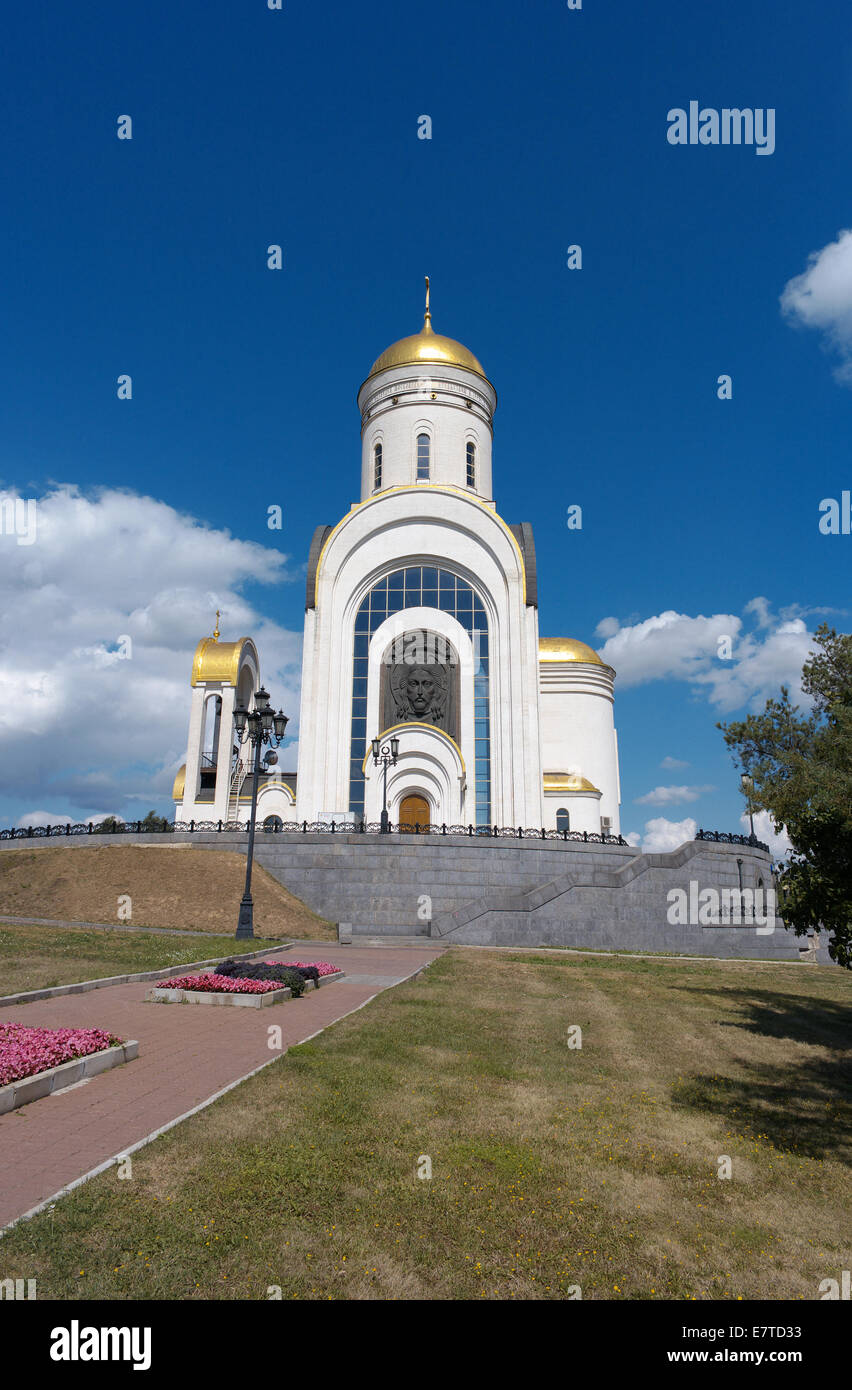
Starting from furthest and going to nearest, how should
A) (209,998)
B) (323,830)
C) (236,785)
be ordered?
(236,785) → (323,830) → (209,998)

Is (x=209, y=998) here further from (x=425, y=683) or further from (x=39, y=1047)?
(x=425, y=683)

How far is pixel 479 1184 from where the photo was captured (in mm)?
4965

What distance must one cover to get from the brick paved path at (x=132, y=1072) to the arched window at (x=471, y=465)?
33.3m

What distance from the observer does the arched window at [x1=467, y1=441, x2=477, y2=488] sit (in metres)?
43.2

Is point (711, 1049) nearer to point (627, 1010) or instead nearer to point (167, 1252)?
point (627, 1010)

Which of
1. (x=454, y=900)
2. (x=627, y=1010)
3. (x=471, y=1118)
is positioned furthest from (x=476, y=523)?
(x=471, y=1118)

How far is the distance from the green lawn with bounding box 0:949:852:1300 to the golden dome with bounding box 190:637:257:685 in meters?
28.7

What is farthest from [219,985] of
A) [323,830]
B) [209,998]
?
[323,830]

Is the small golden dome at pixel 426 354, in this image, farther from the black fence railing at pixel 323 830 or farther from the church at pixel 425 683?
the black fence railing at pixel 323 830

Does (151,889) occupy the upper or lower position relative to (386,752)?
lower

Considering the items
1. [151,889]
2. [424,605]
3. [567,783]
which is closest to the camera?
[151,889]

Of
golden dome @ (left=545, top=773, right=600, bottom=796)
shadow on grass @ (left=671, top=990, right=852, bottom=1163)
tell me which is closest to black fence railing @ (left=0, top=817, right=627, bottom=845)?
golden dome @ (left=545, top=773, right=600, bottom=796)

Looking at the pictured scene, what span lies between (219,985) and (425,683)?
24.7 m

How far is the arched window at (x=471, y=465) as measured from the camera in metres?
43.2
